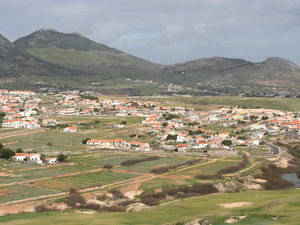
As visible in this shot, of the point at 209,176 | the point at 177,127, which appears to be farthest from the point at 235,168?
the point at 177,127

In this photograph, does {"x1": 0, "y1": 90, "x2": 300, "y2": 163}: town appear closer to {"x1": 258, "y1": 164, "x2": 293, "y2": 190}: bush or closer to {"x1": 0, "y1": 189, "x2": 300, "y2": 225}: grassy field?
{"x1": 258, "y1": 164, "x2": 293, "y2": 190}: bush

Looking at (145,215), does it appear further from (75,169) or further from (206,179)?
(75,169)

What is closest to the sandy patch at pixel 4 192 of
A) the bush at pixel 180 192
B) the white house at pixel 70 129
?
the bush at pixel 180 192

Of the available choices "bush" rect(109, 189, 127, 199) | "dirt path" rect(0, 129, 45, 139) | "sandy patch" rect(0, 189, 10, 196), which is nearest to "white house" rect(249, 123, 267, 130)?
"dirt path" rect(0, 129, 45, 139)

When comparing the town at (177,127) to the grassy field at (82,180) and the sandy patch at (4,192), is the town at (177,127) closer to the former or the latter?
the grassy field at (82,180)

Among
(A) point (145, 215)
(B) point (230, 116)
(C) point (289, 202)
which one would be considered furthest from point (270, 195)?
(B) point (230, 116)

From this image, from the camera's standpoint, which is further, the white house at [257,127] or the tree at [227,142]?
the white house at [257,127]
